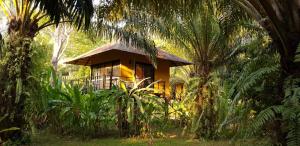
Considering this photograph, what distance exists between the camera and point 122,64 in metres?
21.9

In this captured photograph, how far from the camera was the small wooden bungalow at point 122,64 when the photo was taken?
21.4 m

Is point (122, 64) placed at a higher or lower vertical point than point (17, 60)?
higher

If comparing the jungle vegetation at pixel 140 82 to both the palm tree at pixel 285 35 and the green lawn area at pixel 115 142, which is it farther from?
the palm tree at pixel 285 35

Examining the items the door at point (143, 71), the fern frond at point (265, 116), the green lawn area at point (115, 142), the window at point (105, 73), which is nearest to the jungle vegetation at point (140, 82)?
the green lawn area at point (115, 142)

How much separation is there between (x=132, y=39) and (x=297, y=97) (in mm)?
9116

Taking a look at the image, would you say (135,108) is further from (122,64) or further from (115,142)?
(122,64)

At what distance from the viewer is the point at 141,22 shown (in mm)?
12633

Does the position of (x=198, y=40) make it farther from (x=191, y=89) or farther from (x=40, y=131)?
(x=40, y=131)

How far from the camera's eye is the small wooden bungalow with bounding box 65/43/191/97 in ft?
70.3

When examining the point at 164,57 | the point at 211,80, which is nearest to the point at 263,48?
the point at 211,80

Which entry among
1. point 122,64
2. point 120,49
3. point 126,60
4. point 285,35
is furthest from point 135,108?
point 126,60

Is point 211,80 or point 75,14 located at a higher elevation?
point 75,14

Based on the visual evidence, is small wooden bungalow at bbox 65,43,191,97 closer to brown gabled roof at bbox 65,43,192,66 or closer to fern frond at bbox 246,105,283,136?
brown gabled roof at bbox 65,43,192,66


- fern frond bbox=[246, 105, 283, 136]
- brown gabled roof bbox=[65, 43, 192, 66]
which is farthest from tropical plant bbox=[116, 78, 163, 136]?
brown gabled roof bbox=[65, 43, 192, 66]
